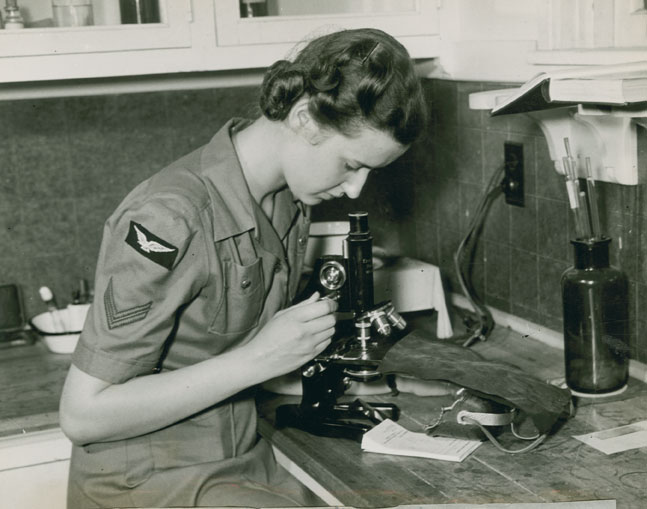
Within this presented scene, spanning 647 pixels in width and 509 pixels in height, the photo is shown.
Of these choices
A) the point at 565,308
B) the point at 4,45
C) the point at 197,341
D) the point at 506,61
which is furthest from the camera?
the point at 506,61

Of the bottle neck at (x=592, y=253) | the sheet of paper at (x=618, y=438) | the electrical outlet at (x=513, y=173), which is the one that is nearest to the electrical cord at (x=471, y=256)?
the electrical outlet at (x=513, y=173)

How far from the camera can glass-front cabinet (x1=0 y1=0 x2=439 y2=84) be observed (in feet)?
6.18

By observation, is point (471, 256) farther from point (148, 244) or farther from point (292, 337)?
point (148, 244)

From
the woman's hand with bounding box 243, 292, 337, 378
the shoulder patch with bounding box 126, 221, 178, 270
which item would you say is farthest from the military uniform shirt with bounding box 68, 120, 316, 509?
the woman's hand with bounding box 243, 292, 337, 378

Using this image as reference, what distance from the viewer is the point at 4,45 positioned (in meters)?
1.86

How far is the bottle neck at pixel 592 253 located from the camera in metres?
1.64

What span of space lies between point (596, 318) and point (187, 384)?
0.77 m

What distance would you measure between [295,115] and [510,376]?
0.57 m

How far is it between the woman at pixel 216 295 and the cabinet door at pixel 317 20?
0.50 m

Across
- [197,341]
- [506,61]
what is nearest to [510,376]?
[197,341]

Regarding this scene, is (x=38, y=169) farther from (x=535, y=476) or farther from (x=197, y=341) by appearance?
(x=535, y=476)

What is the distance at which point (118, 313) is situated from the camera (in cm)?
136

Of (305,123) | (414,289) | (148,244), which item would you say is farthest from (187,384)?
(414,289)

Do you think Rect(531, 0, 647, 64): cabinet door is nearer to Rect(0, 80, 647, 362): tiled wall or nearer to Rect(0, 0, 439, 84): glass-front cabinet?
Rect(0, 80, 647, 362): tiled wall
